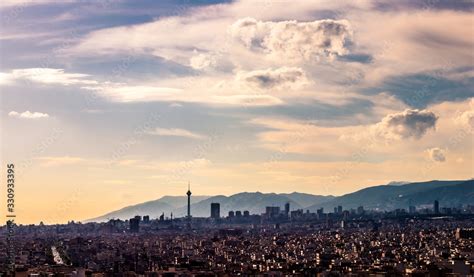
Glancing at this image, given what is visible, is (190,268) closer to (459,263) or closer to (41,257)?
(459,263)

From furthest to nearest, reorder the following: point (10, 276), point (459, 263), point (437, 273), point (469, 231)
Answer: point (469, 231) → point (459, 263) → point (437, 273) → point (10, 276)

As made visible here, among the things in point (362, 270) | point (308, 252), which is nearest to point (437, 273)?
point (362, 270)

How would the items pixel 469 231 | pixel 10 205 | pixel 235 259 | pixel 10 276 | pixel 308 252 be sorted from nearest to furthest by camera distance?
pixel 10 205, pixel 10 276, pixel 235 259, pixel 308 252, pixel 469 231

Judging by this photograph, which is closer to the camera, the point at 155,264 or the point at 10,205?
the point at 10,205

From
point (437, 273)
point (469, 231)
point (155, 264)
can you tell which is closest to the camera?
point (437, 273)

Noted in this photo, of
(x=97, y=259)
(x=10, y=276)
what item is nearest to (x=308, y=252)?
(x=97, y=259)

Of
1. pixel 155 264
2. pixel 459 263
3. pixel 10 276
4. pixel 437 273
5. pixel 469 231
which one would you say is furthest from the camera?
pixel 469 231

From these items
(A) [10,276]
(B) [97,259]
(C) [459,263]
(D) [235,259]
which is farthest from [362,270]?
(B) [97,259]

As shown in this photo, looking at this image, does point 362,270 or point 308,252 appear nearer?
point 362,270

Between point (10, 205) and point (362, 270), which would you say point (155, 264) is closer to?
point (362, 270)
